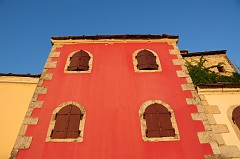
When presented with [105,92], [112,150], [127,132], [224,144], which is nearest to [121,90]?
Answer: [105,92]

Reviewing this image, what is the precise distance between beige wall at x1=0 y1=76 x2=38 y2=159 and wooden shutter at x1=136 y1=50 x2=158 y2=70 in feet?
14.5

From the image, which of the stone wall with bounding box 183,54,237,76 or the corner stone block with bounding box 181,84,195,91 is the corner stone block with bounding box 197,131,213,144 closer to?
the corner stone block with bounding box 181,84,195,91

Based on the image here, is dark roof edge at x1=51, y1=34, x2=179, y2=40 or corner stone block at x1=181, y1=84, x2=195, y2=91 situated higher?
dark roof edge at x1=51, y1=34, x2=179, y2=40

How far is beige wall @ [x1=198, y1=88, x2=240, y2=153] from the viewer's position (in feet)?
24.2

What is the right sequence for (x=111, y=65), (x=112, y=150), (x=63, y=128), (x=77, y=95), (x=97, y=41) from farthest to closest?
(x=97, y=41) < (x=111, y=65) < (x=77, y=95) < (x=63, y=128) < (x=112, y=150)

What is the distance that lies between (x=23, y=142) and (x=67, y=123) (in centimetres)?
145

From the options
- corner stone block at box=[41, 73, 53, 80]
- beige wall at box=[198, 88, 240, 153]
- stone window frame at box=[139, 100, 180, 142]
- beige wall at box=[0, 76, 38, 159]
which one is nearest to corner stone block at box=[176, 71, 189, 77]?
beige wall at box=[198, 88, 240, 153]

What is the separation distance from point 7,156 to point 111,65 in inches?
199

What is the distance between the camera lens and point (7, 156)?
23.2 ft

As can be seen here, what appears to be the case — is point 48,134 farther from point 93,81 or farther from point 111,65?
point 111,65

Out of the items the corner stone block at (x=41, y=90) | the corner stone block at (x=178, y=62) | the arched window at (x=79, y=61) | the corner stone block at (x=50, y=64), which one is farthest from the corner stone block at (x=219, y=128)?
the corner stone block at (x=50, y=64)

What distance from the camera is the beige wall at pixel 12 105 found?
7.39 metres

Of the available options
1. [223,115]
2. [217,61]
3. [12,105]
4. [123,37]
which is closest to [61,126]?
[12,105]

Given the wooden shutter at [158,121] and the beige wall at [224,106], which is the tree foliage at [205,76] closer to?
the beige wall at [224,106]
